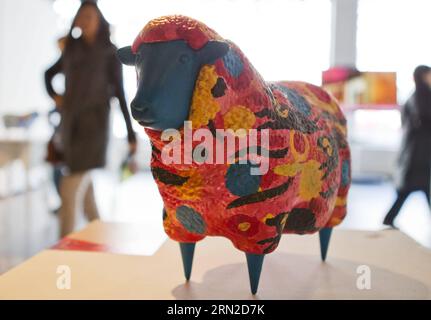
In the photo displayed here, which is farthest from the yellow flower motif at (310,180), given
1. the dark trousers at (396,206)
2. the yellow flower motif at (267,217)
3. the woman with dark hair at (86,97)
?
the dark trousers at (396,206)

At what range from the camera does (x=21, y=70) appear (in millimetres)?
4574

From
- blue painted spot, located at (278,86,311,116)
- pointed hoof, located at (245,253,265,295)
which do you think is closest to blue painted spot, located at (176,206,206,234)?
pointed hoof, located at (245,253,265,295)

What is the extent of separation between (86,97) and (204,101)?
3.13 feet

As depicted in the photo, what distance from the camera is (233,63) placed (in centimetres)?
86

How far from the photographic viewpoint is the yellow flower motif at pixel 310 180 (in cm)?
97

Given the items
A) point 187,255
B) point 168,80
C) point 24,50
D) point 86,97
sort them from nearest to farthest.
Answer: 1. point 168,80
2. point 187,255
3. point 86,97
4. point 24,50

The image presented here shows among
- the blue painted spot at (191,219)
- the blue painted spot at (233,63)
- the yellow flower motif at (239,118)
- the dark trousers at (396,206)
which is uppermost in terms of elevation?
the blue painted spot at (233,63)

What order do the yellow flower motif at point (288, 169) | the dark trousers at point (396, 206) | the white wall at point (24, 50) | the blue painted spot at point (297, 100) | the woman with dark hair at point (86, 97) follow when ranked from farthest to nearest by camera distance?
the white wall at point (24, 50), the dark trousers at point (396, 206), the woman with dark hair at point (86, 97), the blue painted spot at point (297, 100), the yellow flower motif at point (288, 169)

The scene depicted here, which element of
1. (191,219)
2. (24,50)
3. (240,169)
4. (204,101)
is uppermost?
(24,50)

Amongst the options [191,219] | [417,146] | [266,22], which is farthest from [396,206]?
[266,22]

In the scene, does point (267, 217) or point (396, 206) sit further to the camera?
point (396, 206)

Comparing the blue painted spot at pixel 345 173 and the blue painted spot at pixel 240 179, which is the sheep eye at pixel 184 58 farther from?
the blue painted spot at pixel 345 173

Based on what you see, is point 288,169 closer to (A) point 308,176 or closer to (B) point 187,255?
(A) point 308,176
